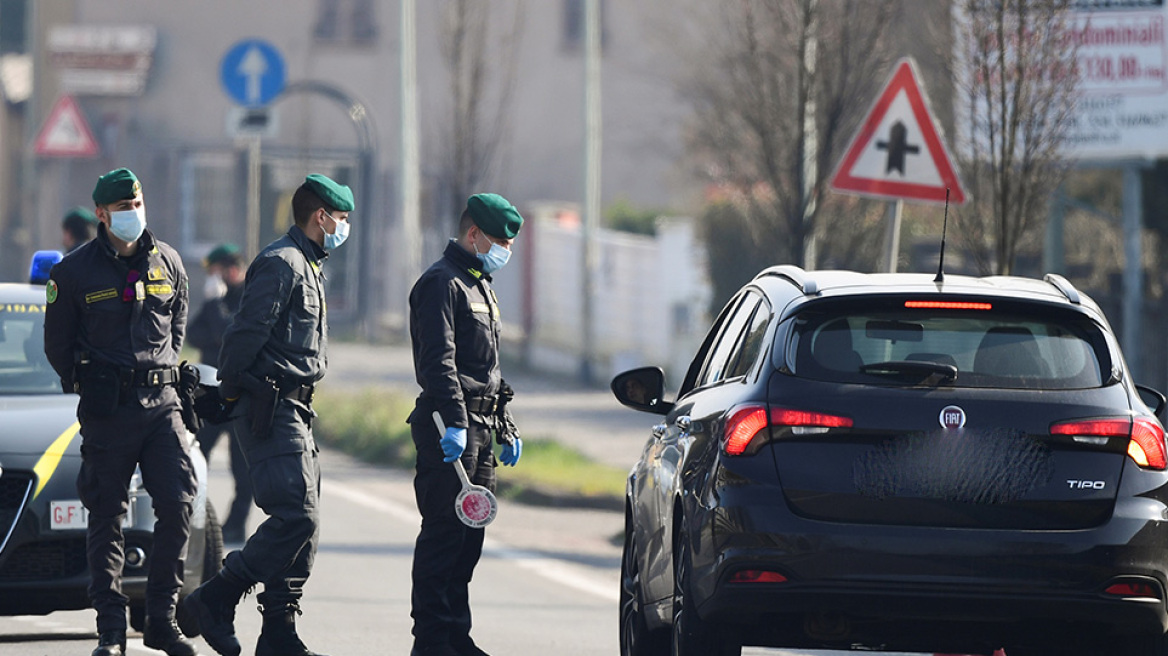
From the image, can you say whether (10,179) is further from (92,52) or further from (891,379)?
(891,379)

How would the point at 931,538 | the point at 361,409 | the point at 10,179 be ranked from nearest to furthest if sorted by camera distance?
the point at 931,538 → the point at 361,409 → the point at 10,179

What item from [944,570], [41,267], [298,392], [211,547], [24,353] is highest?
[41,267]

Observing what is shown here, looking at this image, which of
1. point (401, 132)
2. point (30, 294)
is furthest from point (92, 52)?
point (30, 294)

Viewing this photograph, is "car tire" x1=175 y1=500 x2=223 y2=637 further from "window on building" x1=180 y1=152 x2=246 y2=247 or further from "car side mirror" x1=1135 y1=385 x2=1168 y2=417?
"window on building" x1=180 y1=152 x2=246 y2=247

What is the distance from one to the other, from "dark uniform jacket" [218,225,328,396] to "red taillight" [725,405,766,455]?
2205 millimetres

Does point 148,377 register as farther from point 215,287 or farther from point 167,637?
point 215,287

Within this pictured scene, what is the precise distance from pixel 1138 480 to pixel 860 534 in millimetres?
831

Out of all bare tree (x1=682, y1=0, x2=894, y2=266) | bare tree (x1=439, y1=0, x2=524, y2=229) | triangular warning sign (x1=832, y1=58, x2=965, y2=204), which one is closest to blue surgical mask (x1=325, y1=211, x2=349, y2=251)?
triangular warning sign (x1=832, y1=58, x2=965, y2=204)

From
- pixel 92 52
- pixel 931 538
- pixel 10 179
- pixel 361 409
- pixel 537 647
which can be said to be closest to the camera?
pixel 931 538

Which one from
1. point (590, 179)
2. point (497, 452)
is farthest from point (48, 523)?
point (590, 179)

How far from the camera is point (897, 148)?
1141 cm

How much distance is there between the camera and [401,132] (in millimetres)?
26531

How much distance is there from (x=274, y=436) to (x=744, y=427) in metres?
2.27

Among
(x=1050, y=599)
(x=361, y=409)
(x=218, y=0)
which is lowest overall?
(x=361, y=409)
